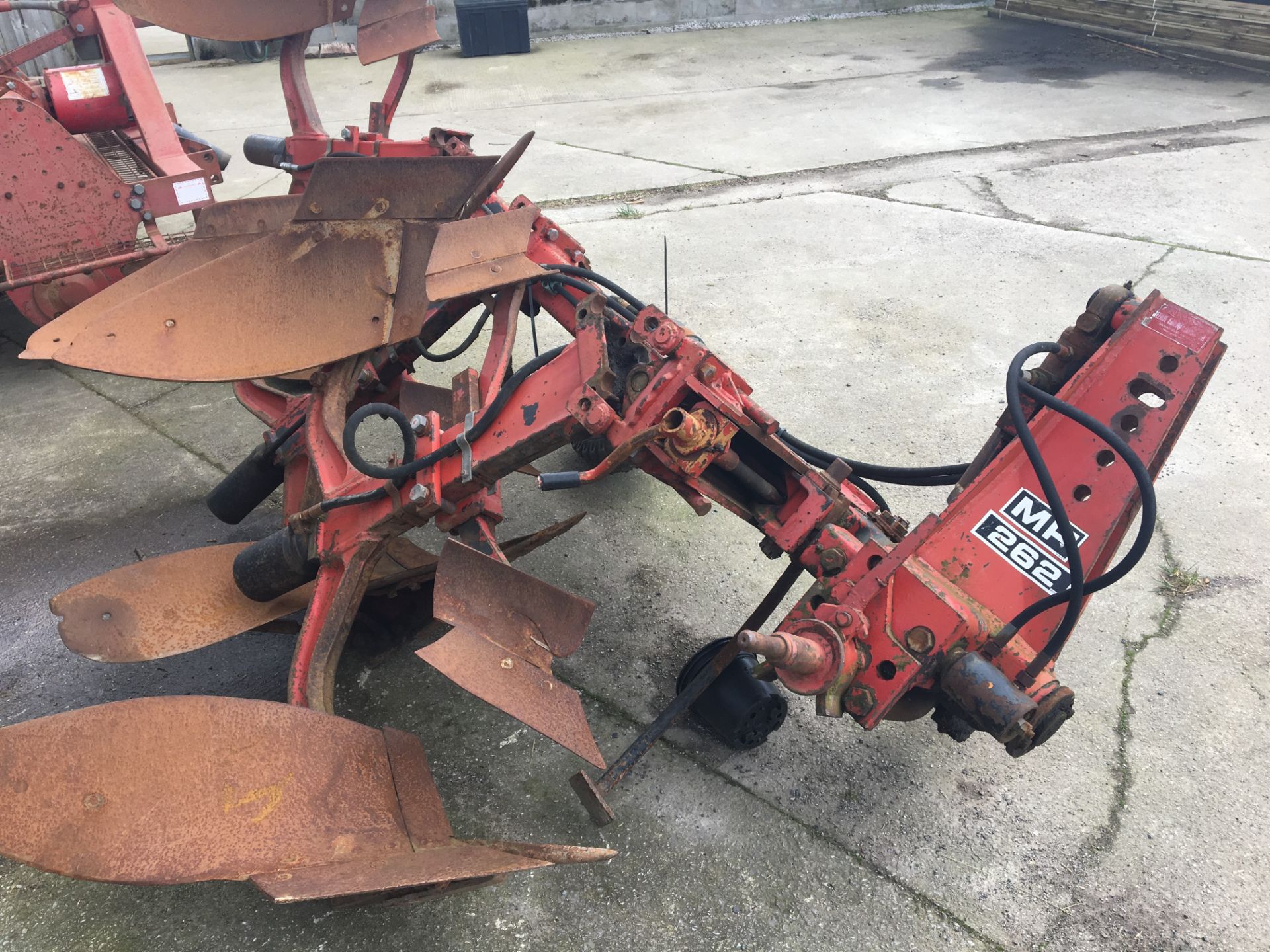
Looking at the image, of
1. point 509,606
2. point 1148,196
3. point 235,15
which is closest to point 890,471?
point 509,606

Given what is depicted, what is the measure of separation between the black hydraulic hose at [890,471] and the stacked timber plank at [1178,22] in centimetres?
883

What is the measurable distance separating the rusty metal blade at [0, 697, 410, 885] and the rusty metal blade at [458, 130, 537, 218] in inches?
52.6

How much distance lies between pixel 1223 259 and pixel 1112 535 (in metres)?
4.10

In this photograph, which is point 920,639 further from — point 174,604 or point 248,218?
point 248,218

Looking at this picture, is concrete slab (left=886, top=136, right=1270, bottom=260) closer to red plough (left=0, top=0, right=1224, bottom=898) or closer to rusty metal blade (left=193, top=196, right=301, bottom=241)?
red plough (left=0, top=0, right=1224, bottom=898)

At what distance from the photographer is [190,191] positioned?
393 cm

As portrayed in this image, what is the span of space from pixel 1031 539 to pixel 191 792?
167 centimetres

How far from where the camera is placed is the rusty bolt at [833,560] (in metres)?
1.98

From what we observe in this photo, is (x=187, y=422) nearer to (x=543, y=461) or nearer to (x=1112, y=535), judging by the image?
(x=543, y=461)

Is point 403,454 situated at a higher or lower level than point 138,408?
higher

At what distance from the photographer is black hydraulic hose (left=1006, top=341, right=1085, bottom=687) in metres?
1.70

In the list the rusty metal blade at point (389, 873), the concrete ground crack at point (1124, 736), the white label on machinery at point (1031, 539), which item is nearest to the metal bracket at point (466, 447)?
the rusty metal blade at point (389, 873)

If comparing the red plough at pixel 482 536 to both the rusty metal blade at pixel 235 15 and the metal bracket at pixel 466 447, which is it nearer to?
the metal bracket at pixel 466 447

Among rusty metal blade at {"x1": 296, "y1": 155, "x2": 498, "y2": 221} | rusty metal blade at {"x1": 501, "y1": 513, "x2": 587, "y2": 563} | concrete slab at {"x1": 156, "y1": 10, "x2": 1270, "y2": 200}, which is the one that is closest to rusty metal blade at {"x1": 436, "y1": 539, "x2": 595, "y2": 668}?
rusty metal blade at {"x1": 501, "y1": 513, "x2": 587, "y2": 563}
